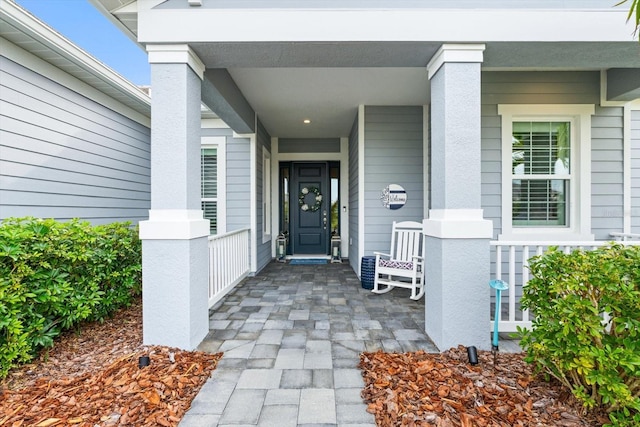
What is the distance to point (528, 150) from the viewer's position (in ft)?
12.7

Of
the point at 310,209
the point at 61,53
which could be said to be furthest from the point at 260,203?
the point at 61,53

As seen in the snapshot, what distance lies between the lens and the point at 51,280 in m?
2.43

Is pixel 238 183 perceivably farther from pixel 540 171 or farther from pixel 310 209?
pixel 540 171

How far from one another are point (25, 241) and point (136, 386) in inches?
53.9

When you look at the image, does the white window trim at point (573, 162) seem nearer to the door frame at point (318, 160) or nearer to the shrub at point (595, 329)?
the shrub at point (595, 329)

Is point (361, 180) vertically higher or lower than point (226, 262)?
higher

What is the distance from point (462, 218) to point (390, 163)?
2.59 meters

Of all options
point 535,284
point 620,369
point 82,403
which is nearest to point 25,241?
point 82,403

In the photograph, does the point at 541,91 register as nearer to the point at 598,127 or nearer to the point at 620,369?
Result: the point at 598,127

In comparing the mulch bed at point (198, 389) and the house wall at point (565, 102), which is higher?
the house wall at point (565, 102)

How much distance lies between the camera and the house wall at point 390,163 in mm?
4965

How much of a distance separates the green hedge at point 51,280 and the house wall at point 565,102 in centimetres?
411

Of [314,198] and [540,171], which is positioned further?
[314,198]

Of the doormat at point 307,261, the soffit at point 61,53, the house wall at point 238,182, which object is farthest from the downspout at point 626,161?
the soffit at point 61,53
